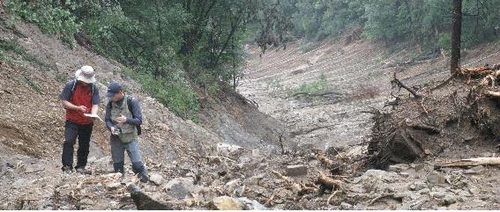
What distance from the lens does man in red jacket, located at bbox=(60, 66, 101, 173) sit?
7789mm

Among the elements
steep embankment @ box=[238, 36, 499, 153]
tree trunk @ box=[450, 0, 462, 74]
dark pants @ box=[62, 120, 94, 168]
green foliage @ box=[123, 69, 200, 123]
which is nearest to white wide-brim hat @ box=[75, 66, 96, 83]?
dark pants @ box=[62, 120, 94, 168]

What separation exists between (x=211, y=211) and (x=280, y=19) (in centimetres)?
1968

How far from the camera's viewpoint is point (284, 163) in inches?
455

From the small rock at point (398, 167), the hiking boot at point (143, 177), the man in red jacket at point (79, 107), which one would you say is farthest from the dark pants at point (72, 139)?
the small rock at point (398, 167)

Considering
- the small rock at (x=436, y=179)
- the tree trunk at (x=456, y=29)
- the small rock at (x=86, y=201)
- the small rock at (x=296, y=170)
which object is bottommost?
the small rock at (x=86, y=201)

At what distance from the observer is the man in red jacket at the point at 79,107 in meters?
7.79

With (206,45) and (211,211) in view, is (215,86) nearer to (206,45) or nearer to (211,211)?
(206,45)

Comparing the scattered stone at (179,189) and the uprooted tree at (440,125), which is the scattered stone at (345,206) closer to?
the scattered stone at (179,189)

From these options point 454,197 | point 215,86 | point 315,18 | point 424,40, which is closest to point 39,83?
point 454,197

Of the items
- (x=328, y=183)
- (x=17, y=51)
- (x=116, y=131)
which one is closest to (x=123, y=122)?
(x=116, y=131)

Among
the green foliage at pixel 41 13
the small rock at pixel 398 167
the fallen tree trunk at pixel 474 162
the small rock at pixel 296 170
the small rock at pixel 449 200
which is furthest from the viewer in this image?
the green foliage at pixel 41 13

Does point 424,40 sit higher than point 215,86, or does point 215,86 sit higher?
point 424,40

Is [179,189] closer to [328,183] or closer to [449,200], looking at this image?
[328,183]

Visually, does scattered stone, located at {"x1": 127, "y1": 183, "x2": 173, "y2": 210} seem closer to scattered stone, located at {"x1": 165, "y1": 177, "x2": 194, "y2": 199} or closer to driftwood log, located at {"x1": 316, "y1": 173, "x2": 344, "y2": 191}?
scattered stone, located at {"x1": 165, "y1": 177, "x2": 194, "y2": 199}
